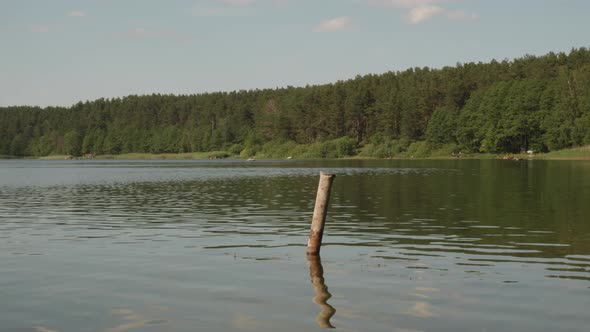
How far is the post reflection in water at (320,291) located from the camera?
13977 mm

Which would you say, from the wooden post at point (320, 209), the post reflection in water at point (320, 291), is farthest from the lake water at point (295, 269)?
the wooden post at point (320, 209)

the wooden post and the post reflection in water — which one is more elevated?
the wooden post

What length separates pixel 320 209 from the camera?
21.0 m

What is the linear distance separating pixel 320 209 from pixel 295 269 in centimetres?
228

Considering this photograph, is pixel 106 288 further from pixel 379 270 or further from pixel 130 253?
pixel 379 270

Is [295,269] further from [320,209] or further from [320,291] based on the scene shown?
[320,291]

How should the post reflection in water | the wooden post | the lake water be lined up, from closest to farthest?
1. the post reflection in water
2. the lake water
3. the wooden post

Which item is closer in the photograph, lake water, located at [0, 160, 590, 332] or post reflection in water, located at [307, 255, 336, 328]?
post reflection in water, located at [307, 255, 336, 328]

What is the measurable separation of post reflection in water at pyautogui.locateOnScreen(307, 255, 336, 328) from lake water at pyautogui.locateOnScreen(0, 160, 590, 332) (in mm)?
31

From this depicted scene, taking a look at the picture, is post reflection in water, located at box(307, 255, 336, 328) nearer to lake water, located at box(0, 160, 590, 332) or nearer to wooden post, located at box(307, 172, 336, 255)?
lake water, located at box(0, 160, 590, 332)

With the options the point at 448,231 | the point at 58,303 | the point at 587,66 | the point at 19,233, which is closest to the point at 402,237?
the point at 448,231

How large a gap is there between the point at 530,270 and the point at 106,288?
39.3 feet

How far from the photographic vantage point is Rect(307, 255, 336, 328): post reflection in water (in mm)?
13977

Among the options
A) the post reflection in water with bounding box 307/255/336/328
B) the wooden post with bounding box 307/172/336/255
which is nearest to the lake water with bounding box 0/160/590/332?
the post reflection in water with bounding box 307/255/336/328
